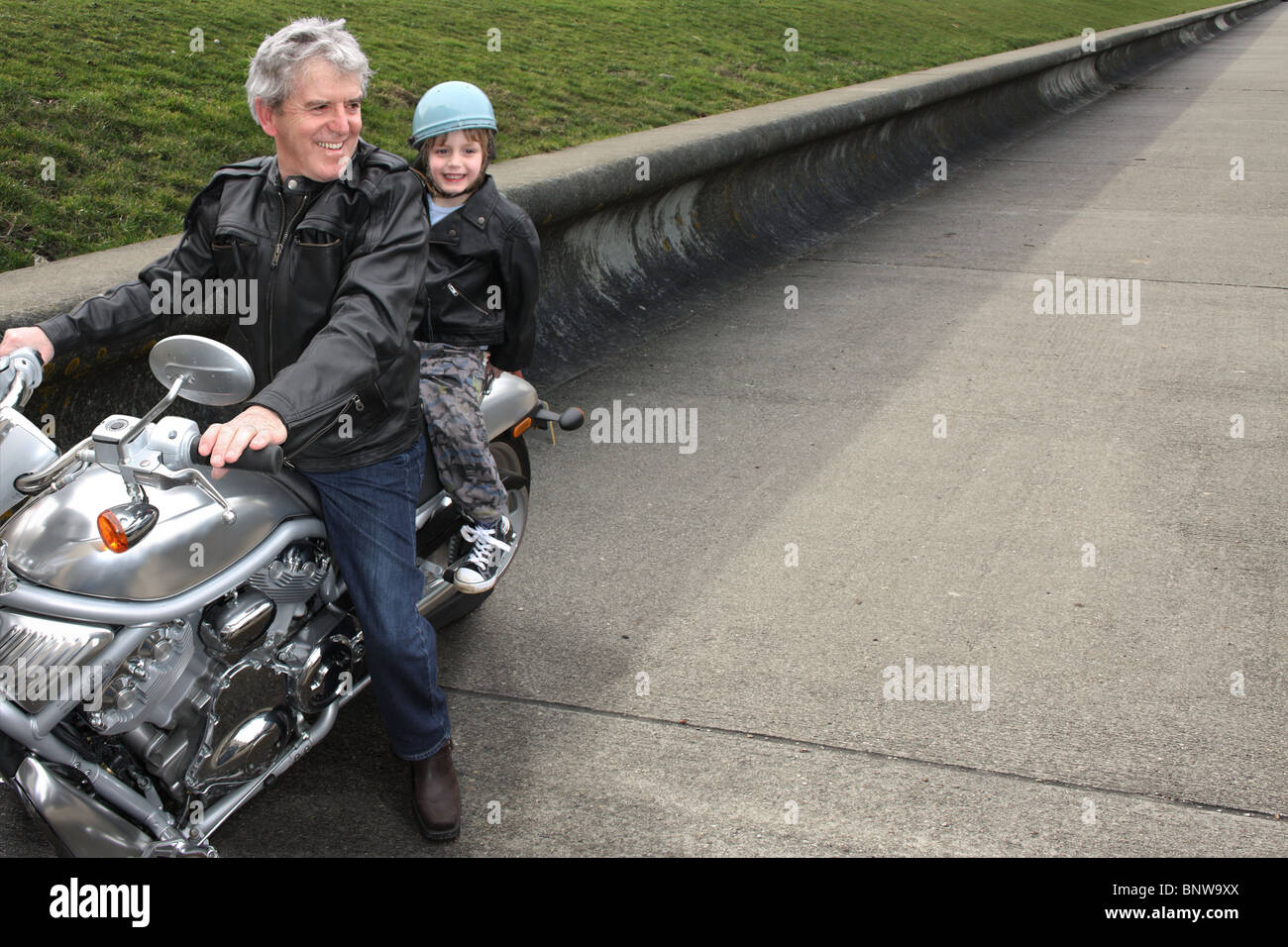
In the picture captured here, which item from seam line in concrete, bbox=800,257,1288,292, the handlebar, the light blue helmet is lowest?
seam line in concrete, bbox=800,257,1288,292

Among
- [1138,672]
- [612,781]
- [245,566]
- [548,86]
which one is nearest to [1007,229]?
[548,86]

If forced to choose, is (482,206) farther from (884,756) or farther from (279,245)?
(884,756)

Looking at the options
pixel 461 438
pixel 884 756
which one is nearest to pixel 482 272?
pixel 461 438

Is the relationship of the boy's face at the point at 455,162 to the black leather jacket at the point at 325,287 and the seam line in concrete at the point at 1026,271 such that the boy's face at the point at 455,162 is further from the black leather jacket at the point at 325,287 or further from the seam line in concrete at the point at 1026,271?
the seam line in concrete at the point at 1026,271

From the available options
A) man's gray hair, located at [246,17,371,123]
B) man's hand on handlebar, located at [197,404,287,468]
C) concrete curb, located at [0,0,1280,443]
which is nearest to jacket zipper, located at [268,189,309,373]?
man's gray hair, located at [246,17,371,123]

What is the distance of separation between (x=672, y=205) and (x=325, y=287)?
5585mm

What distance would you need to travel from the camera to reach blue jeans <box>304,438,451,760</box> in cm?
320

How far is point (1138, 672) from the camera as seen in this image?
400 centimetres

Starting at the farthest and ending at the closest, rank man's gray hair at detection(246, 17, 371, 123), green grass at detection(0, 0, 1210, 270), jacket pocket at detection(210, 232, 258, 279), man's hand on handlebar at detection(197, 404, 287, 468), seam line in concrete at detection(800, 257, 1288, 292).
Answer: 1. seam line in concrete at detection(800, 257, 1288, 292)
2. green grass at detection(0, 0, 1210, 270)
3. jacket pocket at detection(210, 232, 258, 279)
4. man's gray hair at detection(246, 17, 371, 123)
5. man's hand on handlebar at detection(197, 404, 287, 468)

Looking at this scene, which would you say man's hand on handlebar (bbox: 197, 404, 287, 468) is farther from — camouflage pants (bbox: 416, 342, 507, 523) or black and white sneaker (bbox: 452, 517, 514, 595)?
black and white sneaker (bbox: 452, 517, 514, 595)

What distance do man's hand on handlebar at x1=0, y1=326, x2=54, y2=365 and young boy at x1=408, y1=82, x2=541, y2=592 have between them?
39.2 inches

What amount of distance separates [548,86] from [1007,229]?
3.59m

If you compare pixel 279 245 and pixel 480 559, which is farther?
pixel 480 559

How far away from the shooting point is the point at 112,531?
2639 mm
